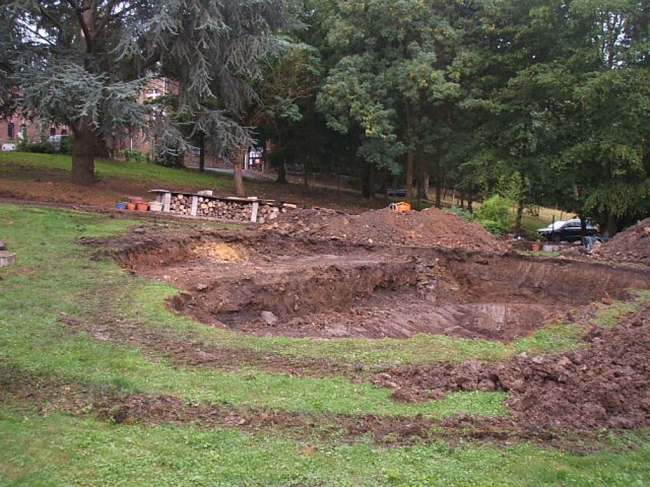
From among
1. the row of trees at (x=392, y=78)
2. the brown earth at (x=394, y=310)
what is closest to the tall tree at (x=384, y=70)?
the row of trees at (x=392, y=78)

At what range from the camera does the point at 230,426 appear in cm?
547

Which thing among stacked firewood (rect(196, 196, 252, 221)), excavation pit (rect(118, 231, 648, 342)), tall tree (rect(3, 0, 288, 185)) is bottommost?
excavation pit (rect(118, 231, 648, 342))

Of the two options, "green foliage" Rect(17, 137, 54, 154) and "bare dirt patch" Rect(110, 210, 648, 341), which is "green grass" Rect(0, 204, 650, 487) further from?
"green foliage" Rect(17, 137, 54, 154)

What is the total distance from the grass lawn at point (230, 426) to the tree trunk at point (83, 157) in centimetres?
1522

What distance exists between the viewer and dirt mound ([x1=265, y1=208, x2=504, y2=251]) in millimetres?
18844

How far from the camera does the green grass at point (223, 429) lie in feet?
14.9

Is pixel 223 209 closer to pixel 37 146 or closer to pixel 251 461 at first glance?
pixel 251 461

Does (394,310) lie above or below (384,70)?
below

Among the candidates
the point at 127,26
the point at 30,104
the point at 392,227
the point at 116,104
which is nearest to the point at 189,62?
the point at 127,26

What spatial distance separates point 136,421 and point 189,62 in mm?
19701

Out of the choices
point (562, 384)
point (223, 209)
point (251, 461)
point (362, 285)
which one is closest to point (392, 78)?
point (223, 209)

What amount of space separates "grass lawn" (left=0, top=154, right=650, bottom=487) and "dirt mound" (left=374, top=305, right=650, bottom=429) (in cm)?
27

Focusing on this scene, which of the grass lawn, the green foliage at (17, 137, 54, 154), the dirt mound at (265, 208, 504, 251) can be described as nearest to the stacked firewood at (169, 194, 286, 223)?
the dirt mound at (265, 208, 504, 251)

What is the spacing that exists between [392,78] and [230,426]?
2408 centimetres
